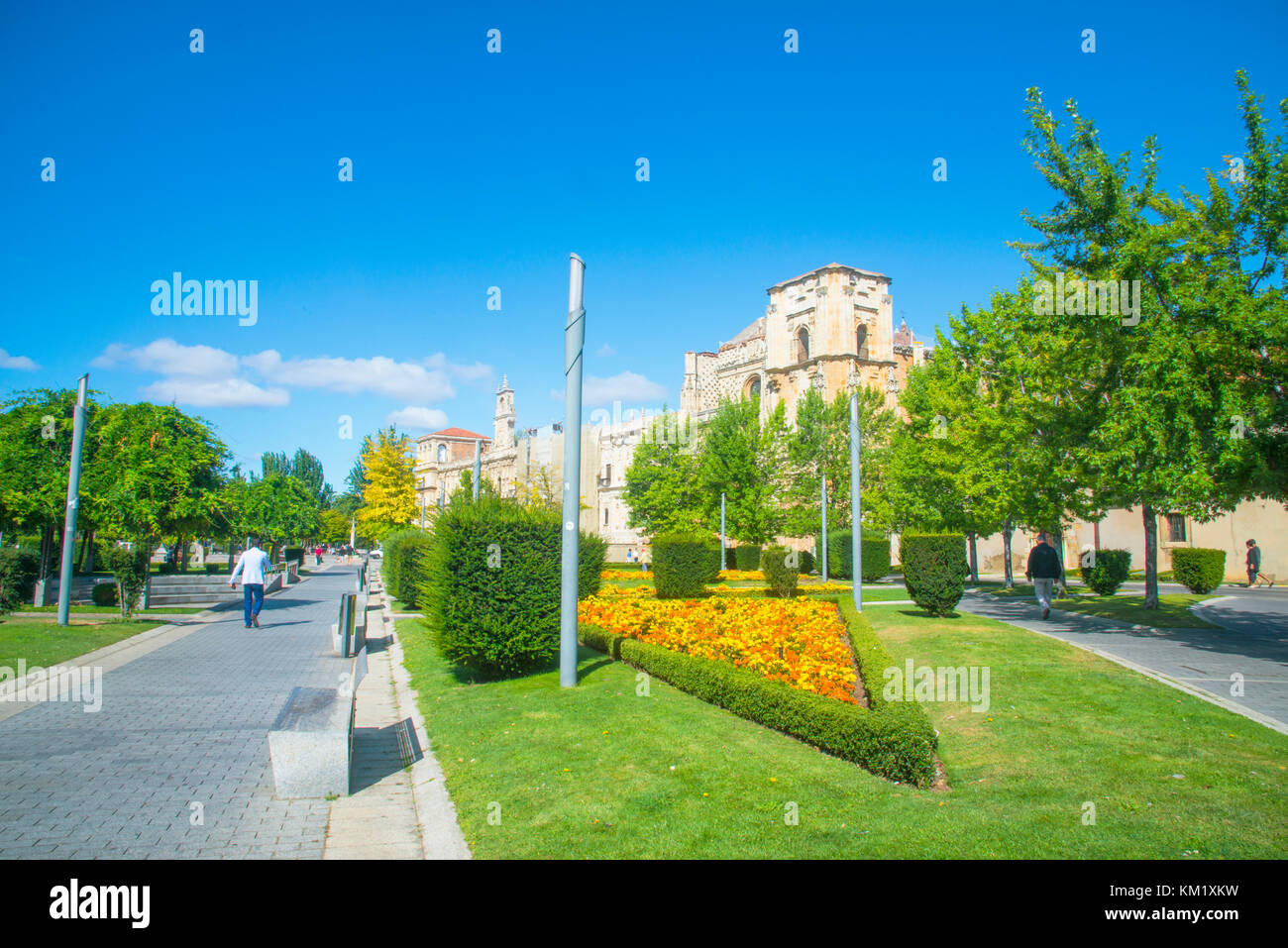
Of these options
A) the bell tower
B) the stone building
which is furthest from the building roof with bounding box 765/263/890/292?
the bell tower

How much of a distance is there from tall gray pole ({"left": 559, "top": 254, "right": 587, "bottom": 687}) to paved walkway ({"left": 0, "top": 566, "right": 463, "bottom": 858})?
98.5 inches

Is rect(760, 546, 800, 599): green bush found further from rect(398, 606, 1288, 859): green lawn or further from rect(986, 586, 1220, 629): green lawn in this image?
rect(398, 606, 1288, 859): green lawn

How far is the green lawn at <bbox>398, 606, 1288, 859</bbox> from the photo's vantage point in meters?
4.58

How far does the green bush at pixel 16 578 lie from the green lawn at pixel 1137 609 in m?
24.9

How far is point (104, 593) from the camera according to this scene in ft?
68.6

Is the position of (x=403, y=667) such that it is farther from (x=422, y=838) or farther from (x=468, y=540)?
(x=422, y=838)

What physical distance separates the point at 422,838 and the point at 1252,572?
31.1 meters

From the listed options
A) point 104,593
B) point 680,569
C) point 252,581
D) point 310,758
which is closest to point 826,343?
point 680,569

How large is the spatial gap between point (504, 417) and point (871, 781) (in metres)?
71.1

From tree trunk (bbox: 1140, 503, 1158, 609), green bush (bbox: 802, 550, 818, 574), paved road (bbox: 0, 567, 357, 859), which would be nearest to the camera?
paved road (bbox: 0, 567, 357, 859)

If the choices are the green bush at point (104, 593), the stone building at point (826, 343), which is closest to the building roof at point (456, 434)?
the stone building at point (826, 343)

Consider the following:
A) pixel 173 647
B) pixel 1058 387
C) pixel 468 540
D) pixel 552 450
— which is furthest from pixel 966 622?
pixel 552 450

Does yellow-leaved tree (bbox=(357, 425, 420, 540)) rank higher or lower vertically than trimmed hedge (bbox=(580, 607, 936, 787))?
higher
